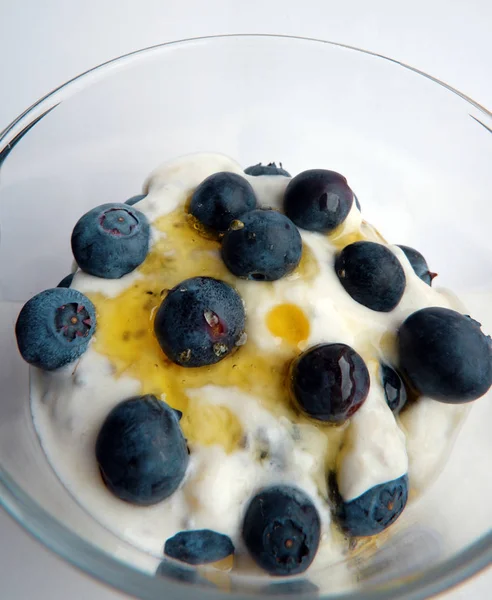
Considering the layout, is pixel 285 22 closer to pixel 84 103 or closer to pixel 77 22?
pixel 77 22

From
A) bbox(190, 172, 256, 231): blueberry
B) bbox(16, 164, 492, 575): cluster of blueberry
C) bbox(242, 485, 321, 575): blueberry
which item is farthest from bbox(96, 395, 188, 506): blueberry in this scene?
bbox(190, 172, 256, 231): blueberry

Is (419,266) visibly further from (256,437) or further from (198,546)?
(198,546)

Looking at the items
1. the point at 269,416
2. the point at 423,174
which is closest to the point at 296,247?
the point at 269,416

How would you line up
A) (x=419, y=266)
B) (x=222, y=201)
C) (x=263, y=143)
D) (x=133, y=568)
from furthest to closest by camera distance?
(x=263, y=143) < (x=419, y=266) < (x=222, y=201) < (x=133, y=568)

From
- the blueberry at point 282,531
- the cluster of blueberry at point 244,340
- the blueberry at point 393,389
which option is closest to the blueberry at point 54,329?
the cluster of blueberry at point 244,340

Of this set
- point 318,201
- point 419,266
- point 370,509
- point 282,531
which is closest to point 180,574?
point 282,531
